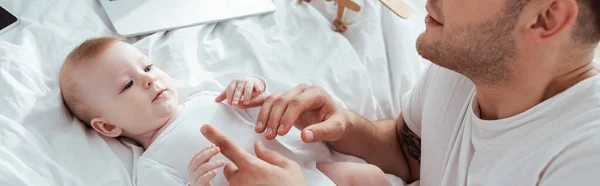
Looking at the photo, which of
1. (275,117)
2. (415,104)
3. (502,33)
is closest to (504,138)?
(502,33)

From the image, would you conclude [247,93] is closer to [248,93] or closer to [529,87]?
[248,93]

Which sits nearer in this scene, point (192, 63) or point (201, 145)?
point (201, 145)

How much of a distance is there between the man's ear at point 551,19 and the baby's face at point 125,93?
0.68 meters

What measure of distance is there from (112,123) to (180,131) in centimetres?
13

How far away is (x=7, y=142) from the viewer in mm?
967

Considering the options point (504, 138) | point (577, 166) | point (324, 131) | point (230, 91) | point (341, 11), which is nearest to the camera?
point (577, 166)

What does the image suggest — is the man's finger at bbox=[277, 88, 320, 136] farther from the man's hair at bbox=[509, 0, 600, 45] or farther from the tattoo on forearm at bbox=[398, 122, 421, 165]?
the man's hair at bbox=[509, 0, 600, 45]

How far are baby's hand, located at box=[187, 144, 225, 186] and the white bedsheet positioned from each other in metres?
0.18

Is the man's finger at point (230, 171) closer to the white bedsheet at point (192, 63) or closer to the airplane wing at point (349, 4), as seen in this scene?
the white bedsheet at point (192, 63)

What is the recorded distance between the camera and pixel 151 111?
1079 millimetres

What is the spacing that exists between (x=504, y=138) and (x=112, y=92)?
713 millimetres

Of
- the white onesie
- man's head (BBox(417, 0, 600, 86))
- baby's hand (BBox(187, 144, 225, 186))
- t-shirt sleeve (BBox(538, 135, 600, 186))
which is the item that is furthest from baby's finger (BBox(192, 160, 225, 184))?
t-shirt sleeve (BBox(538, 135, 600, 186))

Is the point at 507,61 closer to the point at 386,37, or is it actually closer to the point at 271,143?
the point at 271,143

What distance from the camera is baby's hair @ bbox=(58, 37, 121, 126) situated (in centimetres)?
106
